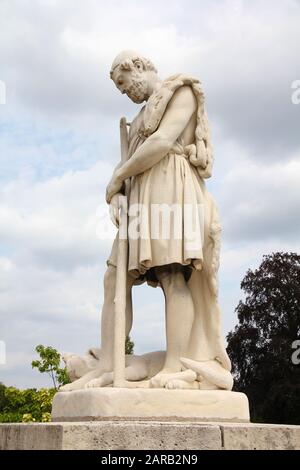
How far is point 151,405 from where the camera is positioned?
5.59m

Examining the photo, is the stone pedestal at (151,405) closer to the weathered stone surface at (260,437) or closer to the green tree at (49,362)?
the weathered stone surface at (260,437)

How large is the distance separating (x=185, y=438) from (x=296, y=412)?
26354 mm

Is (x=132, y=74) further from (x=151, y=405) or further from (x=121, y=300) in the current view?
(x=151, y=405)

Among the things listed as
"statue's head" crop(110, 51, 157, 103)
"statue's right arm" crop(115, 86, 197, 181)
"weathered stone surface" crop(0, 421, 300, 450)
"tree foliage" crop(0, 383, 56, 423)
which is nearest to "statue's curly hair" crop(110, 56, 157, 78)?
"statue's head" crop(110, 51, 157, 103)

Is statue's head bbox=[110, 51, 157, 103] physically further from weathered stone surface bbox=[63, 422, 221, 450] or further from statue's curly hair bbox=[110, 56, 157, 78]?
weathered stone surface bbox=[63, 422, 221, 450]

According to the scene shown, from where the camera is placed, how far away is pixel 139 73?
684 centimetres

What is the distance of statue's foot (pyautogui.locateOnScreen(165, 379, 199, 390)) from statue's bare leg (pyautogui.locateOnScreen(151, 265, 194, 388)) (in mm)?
217

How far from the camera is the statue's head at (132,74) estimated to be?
679 centimetres

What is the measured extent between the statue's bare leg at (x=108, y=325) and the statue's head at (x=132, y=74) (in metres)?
1.78

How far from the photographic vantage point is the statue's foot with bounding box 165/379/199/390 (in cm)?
577

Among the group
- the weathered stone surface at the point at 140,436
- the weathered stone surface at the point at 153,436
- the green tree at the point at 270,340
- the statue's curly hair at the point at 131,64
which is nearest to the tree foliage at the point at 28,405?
the statue's curly hair at the point at 131,64

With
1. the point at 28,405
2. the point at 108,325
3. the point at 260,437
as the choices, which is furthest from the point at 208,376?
the point at 28,405

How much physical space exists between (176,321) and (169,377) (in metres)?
0.56

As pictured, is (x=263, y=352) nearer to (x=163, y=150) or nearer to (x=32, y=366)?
(x=32, y=366)
